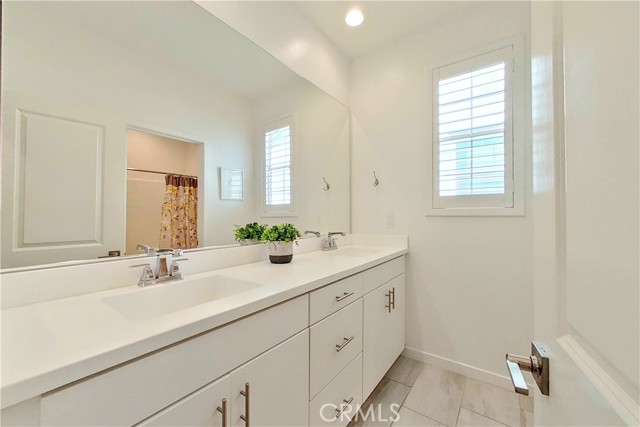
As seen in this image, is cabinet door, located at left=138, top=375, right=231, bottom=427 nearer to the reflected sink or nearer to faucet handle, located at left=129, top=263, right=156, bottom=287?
faucet handle, located at left=129, top=263, right=156, bottom=287

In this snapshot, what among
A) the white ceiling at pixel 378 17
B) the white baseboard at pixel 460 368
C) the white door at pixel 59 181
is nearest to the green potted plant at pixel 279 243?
the white door at pixel 59 181

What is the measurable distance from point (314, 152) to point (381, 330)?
1.40 metres

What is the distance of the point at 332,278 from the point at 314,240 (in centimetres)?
87

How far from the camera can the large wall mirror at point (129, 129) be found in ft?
2.65

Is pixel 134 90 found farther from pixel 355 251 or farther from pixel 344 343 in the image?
pixel 355 251

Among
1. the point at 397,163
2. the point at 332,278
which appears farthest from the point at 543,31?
the point at 397,163

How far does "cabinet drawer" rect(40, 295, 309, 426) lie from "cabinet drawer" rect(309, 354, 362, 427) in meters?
0.44

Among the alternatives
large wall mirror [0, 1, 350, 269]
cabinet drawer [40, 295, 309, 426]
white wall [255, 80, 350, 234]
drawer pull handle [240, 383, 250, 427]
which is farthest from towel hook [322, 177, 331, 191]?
drawer pull handle [240, 383, 250, 427]

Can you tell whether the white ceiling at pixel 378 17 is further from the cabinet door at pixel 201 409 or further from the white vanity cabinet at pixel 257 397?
the cabinet door at pixel 201 409

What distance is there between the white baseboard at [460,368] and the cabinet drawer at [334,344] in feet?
2.98

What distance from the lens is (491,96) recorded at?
1719 mm

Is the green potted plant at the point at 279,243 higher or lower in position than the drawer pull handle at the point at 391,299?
higher

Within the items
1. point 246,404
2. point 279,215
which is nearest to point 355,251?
point 279,215

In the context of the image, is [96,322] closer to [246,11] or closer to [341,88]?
[246,11]
